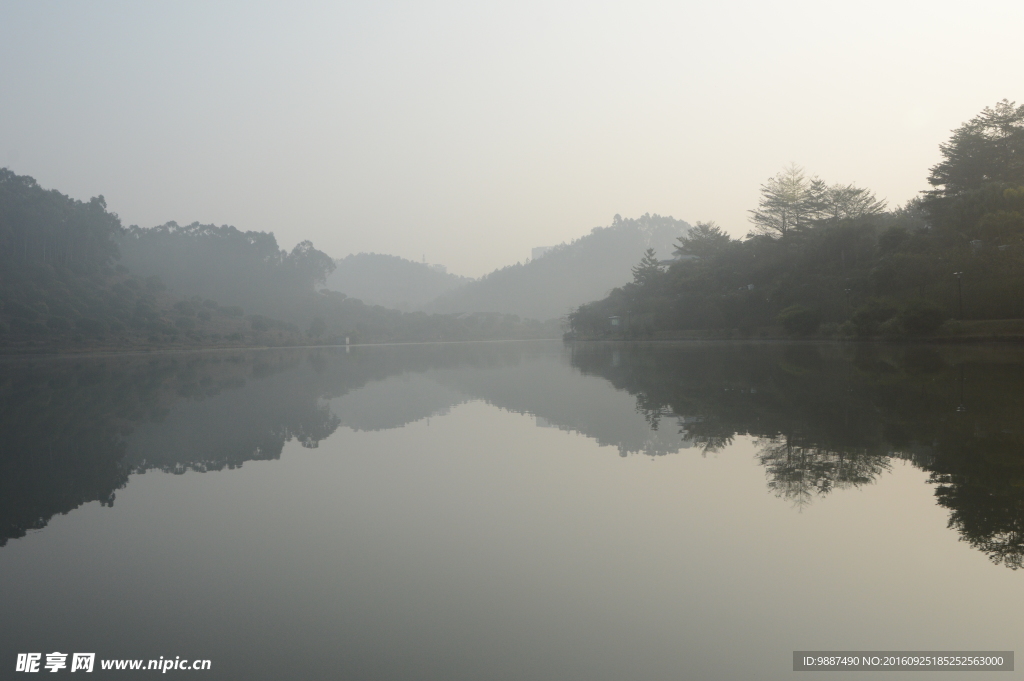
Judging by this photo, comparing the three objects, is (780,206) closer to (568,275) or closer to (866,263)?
(866,263)

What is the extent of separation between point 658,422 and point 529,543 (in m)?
5.76

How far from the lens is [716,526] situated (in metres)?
4.95

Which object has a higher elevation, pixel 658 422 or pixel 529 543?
pixel 658 422


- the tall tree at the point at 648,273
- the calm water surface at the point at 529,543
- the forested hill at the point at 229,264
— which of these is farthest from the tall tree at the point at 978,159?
the forested hill at the point at 229,264

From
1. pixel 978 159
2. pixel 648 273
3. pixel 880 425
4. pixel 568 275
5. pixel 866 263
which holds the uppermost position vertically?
pixel 568 275

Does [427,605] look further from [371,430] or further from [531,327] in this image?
[531,327]

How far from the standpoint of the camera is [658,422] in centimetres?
1005

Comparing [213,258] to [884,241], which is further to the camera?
[213,258]

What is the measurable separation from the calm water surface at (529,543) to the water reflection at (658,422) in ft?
0.22

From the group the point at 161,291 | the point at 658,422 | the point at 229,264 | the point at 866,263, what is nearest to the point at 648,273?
the point at 866,263

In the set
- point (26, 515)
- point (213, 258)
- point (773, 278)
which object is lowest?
point (26, 515)

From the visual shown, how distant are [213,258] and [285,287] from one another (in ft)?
49.4

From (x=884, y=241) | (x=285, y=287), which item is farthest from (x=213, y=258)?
(x=884, y=241)

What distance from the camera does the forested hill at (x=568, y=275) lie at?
167125mm
